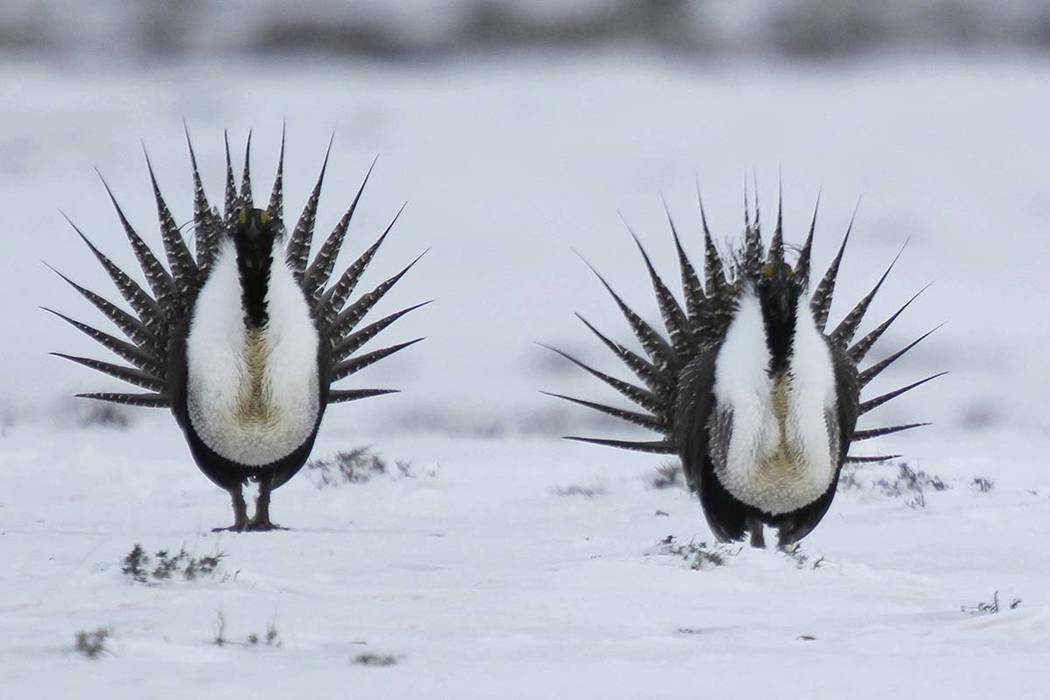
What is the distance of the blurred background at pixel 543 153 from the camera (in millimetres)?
14320

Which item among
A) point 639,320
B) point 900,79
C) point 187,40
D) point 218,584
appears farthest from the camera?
point 187,40

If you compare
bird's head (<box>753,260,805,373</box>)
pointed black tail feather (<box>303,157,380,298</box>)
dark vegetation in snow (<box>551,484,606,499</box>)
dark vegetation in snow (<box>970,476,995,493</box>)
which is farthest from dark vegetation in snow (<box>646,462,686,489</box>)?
bird's head (<box>753,260,805,373</box>)

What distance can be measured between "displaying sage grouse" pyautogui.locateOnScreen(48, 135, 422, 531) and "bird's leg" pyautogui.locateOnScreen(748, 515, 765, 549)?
3.27ft

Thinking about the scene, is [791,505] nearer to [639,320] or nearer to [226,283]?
[639,320]

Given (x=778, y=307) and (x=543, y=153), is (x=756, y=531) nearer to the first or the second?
(x=778, y=307)

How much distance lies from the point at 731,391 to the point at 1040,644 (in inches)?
68.7

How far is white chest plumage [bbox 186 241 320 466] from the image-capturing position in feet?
16.5

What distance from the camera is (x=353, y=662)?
114 inches

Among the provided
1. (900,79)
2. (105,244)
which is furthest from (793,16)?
(105,244)

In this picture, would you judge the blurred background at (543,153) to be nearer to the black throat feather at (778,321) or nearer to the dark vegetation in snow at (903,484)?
the dark vegetation in snow at (903,484)

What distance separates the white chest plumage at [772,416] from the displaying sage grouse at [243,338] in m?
0.87

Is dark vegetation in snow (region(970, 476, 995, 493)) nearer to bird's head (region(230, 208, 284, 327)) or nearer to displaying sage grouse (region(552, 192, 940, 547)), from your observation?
displaying sage grouse (region(552, 192, 940, 547))

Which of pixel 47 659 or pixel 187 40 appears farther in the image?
pixel 187 40

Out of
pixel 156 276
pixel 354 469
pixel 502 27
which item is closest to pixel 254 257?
pixel 156 276
